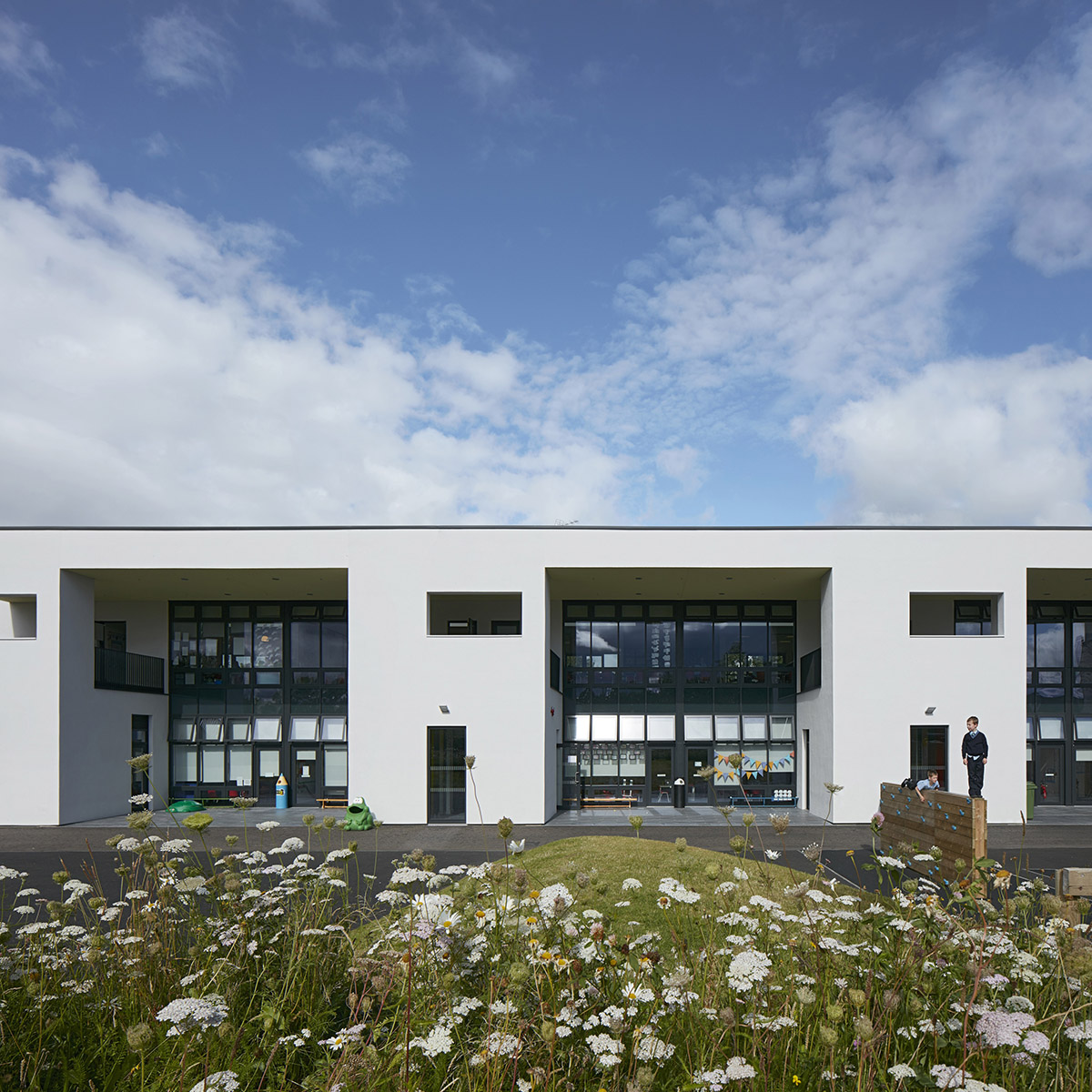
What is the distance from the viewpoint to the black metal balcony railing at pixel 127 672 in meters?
20.4

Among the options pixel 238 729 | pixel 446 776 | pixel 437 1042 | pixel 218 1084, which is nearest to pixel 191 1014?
pixel 218 1084

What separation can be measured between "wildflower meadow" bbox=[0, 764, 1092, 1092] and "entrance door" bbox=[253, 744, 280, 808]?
1997 cm

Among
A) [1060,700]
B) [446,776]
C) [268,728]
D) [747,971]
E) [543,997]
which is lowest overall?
[446,776]

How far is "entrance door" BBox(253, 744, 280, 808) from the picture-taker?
23.2m

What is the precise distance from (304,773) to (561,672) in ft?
25.3

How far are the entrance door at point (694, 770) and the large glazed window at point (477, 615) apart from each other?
231 inches

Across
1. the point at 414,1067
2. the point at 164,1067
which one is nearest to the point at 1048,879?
the point at 414,1067

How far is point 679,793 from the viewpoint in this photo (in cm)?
2191

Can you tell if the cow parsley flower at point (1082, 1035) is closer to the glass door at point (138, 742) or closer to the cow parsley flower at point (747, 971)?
the cow parsley flower at point (747, 971)

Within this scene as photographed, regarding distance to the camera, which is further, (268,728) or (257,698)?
(257,698)

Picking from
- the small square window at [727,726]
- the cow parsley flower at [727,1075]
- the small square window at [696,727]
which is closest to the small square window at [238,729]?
the small square window at [696,727]

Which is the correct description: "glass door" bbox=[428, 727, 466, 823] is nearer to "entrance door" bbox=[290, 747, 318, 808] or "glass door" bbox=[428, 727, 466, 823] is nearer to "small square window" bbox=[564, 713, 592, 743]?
"small square window" bbox=[564, 713, 592, 743]

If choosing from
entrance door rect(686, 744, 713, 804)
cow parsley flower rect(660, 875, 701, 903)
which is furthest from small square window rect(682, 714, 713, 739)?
cow parsley flower rect(660, 875, 701, 903)

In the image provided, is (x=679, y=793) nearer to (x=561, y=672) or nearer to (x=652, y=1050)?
(x=561, y=672)
